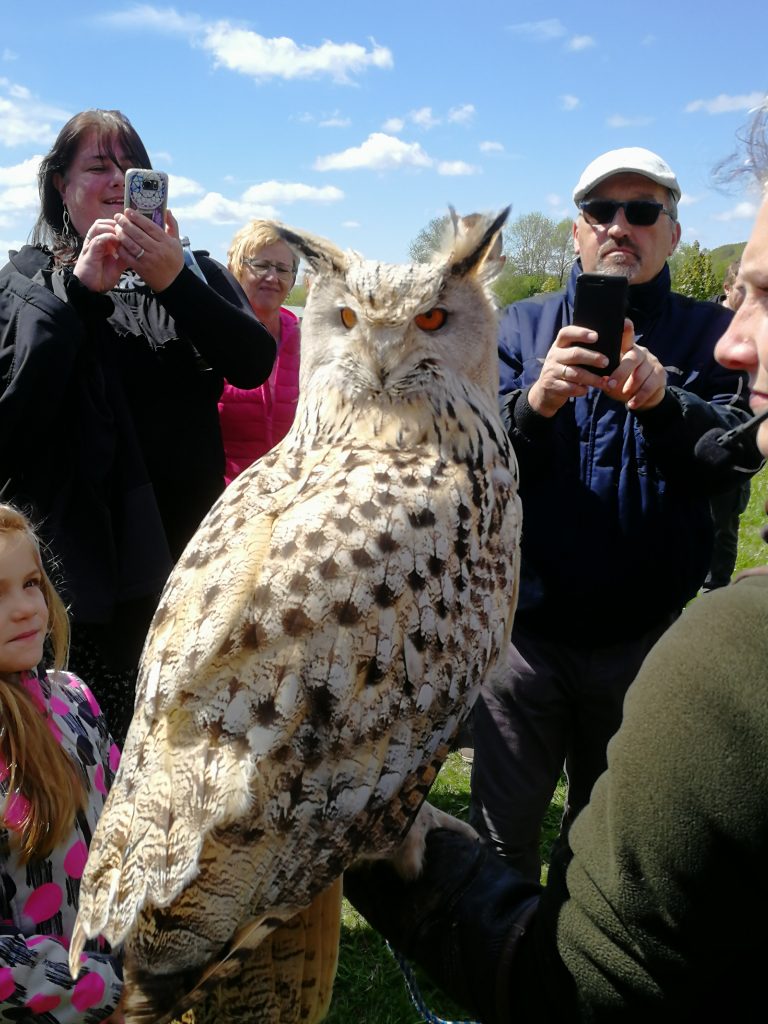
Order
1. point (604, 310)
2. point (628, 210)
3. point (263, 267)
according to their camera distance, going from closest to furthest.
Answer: point (604, 310), point (628, 210), point (263, 267)

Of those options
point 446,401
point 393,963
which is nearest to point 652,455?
point 446,401

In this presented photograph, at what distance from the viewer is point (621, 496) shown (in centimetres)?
231

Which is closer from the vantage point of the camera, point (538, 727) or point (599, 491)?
point (599, 491)

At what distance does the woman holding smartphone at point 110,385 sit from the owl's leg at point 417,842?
42.1 inches

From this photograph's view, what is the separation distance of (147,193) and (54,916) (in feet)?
6.47

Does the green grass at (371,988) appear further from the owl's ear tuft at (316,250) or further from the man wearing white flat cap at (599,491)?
the owl's ear tuft at (316,250)

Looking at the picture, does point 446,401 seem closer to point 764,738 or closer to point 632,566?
point 632,566

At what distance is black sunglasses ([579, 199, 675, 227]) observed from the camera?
2412mm

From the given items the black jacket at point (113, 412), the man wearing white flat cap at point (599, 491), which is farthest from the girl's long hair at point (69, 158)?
the man wearing white flat cap at point (599, 491)

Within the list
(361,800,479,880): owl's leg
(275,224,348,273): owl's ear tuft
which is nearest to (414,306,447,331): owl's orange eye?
(275,224,348,273): owl's ear tuft

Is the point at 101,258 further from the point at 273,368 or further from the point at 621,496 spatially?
the point at 621,496

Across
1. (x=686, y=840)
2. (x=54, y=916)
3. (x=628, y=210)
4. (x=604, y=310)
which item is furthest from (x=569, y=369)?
(x=54, y=916)

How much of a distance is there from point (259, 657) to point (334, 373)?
2.69 feet

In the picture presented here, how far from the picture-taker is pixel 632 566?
230cm
